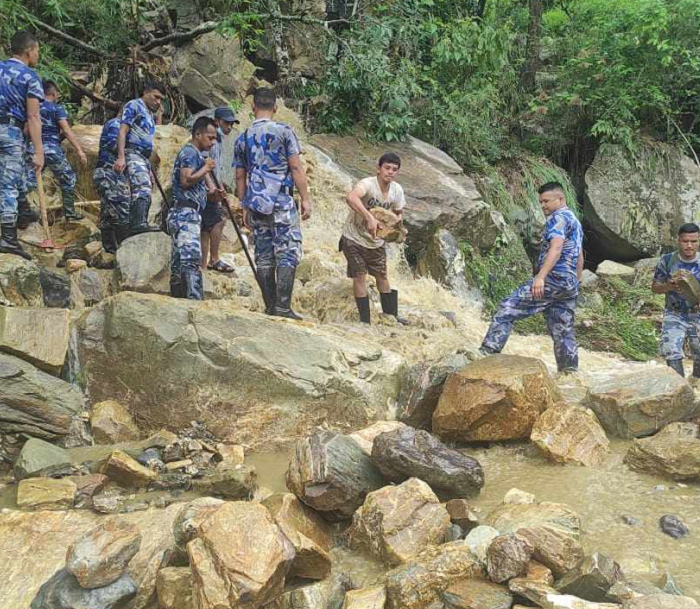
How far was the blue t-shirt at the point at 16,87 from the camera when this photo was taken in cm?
516

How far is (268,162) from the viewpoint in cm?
534

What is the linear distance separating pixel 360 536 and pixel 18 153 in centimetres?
428

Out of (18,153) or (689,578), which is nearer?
(689,578)

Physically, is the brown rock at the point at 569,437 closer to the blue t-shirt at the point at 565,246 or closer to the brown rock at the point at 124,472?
the blue t-shirt at the point at 565,246

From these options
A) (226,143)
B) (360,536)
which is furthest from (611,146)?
(360,536)

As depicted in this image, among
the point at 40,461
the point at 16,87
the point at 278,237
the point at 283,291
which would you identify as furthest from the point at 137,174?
the point at 40,461

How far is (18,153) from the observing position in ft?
17.6

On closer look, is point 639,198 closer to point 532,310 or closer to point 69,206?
point 532,310

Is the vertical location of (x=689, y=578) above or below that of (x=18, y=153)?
below

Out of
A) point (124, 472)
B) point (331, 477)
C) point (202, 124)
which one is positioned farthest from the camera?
point (202, 124)

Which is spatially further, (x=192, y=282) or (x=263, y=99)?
(x=192, y=282)

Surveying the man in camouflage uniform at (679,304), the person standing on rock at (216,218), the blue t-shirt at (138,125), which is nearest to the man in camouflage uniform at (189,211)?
the person standing on rock at (216,218)

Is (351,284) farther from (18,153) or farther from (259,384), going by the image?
(18,153)

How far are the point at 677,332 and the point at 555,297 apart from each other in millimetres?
1293
